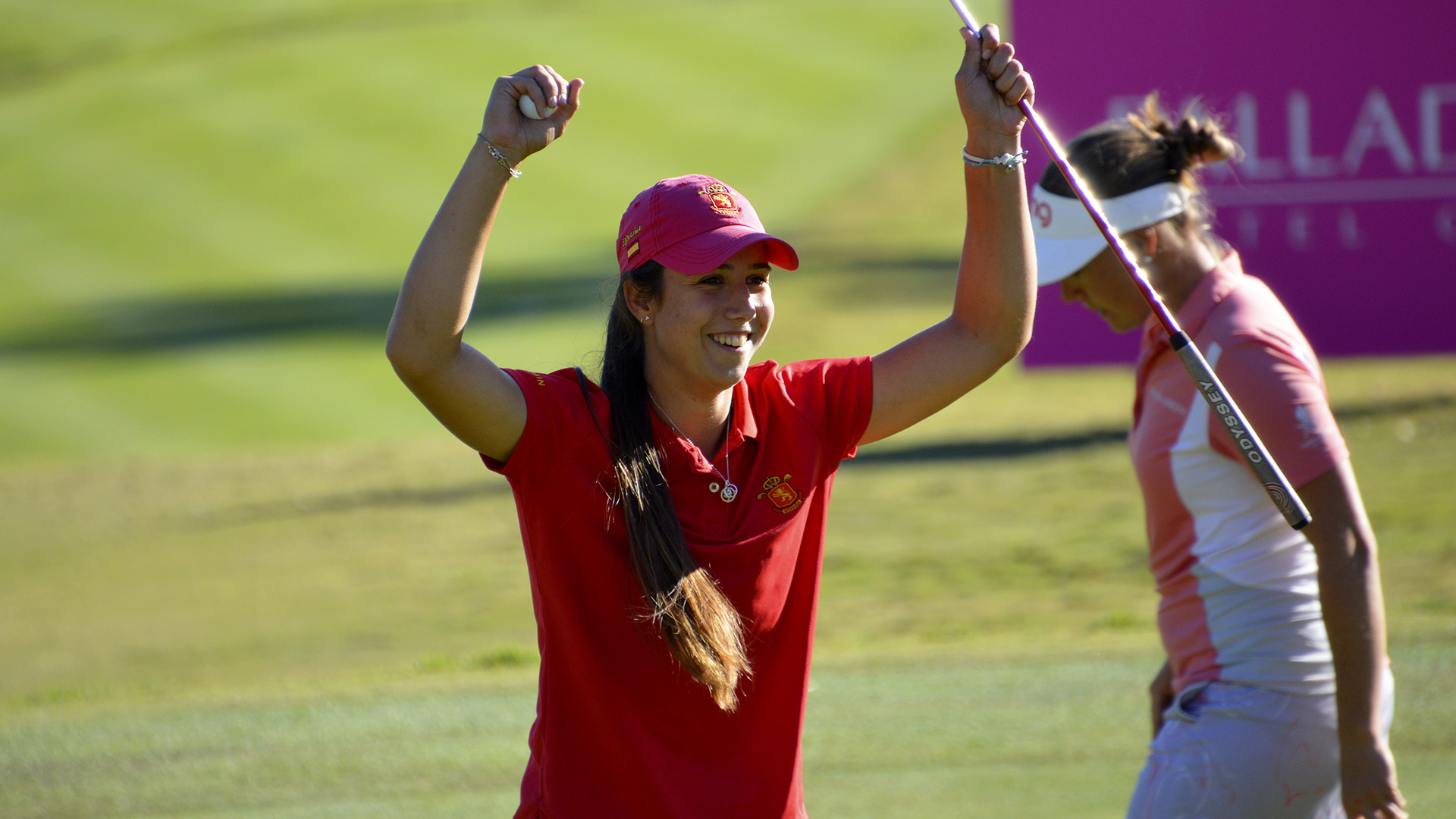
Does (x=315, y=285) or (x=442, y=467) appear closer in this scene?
(x=442, y=467)

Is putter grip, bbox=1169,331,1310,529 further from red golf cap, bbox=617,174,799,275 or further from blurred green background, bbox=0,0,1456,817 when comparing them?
blurred green background, bbox=0,0,1456,817

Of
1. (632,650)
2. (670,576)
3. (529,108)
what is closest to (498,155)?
(529,108)

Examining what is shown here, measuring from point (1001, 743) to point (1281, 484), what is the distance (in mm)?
3461

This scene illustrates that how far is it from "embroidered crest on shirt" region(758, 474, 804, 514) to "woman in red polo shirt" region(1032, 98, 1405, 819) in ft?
2.62

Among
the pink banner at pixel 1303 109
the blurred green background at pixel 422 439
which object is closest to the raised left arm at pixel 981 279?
the blurred green background at pixel 422 439

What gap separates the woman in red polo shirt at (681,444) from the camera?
7.64 feet

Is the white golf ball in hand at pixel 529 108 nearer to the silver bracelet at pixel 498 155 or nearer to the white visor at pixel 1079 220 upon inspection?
the silver bracelet at pixel 498 155

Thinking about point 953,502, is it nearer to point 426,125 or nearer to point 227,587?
point 227,587

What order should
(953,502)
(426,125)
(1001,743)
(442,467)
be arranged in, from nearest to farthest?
(1001,743) → (953,502) → (442,467) → (426,125)

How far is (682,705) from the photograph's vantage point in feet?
7.95

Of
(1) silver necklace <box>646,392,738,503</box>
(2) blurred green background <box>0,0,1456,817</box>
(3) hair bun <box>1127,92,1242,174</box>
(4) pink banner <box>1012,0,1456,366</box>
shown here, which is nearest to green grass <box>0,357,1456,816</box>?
(2) blurred green background <box>0,0,1456,817</box>

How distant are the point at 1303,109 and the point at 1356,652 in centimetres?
938

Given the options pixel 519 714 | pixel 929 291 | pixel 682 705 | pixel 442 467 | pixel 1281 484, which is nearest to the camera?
pixel 1281 484

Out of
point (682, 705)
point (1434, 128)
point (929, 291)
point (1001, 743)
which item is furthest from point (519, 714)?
point (929, 291)
